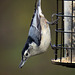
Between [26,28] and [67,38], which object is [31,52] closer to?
[67,38]

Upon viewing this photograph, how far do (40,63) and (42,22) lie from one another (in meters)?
3.57

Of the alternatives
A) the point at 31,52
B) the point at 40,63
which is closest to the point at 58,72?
the point at 40,63

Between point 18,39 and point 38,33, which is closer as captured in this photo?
point 38,33

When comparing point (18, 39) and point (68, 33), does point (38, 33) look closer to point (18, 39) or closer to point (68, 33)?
point (68, 33)

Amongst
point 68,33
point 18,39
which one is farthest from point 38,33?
point 18,39

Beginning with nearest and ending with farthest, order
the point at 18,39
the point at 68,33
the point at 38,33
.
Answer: the point at 68,33 < the point at 38,33 < the point at 18,39

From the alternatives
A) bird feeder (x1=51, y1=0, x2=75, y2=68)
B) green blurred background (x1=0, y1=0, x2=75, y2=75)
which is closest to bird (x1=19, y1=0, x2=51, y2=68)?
bird feeder (x1=51, y1=0, x2=75, y2=68)

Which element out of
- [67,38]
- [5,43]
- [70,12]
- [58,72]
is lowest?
[58,72]

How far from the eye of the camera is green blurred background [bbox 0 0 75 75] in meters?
8.77

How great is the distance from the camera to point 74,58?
521cm

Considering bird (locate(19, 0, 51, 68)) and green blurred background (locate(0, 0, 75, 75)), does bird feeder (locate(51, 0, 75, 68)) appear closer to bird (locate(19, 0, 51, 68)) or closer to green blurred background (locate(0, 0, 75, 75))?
bird (locate(19, 0, 51, 68))

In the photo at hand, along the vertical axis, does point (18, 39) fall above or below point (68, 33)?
below

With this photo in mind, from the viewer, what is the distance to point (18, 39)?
29.7 feet

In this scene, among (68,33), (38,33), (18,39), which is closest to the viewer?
(68,33)
